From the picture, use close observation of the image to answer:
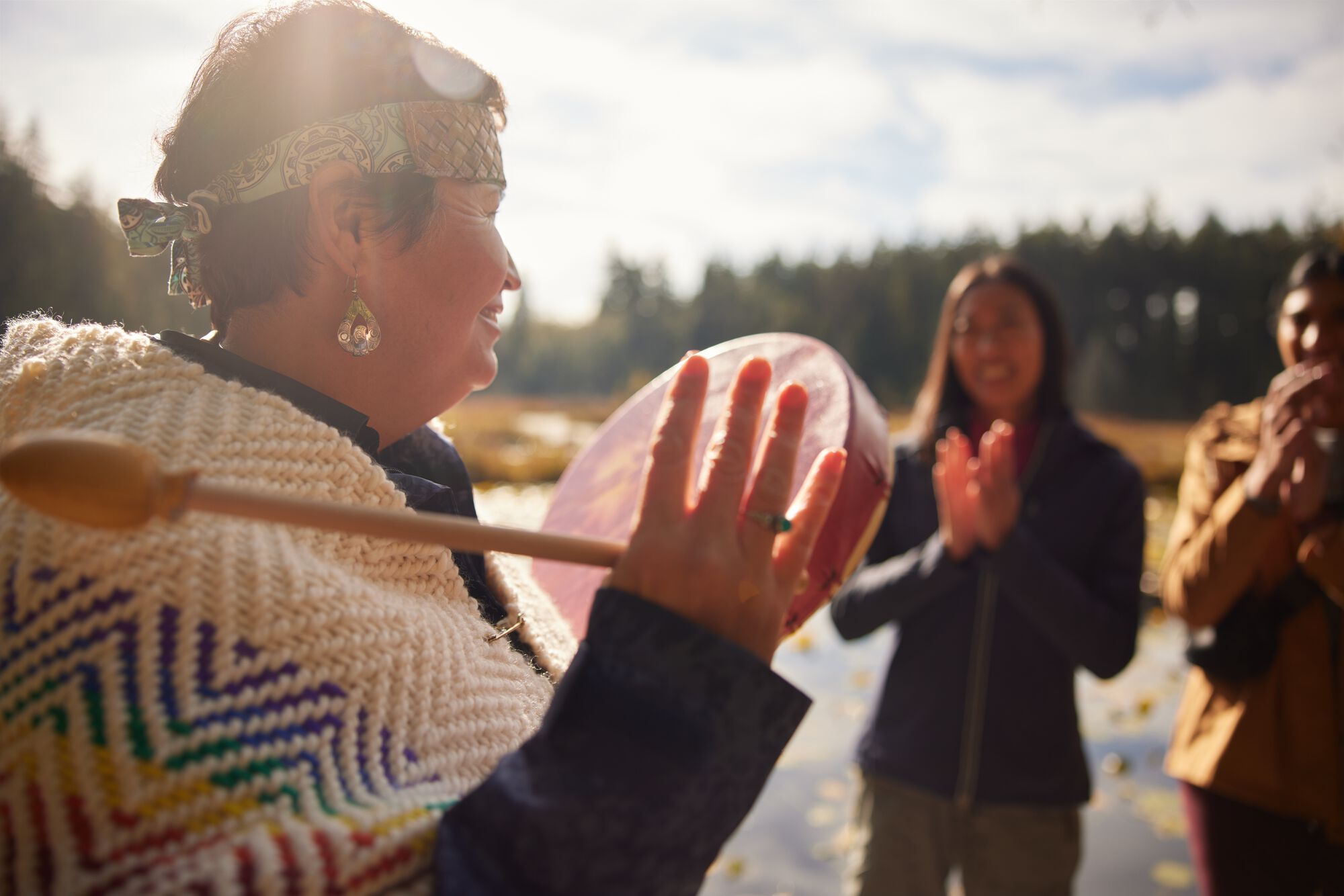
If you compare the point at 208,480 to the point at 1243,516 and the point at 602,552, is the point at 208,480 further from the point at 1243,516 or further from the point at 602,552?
the point at 1243,516

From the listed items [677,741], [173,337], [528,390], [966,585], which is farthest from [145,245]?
[528,390]

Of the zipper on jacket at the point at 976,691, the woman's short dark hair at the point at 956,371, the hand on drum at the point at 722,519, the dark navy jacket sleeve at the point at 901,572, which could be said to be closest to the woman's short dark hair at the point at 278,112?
the hand on drum at the point at 722,519

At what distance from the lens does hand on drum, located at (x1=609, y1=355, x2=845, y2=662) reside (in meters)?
0.87

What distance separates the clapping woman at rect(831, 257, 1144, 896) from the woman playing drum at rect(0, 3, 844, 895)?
1824 mm

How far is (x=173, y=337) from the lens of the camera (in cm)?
120

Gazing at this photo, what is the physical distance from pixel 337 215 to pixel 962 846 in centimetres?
273

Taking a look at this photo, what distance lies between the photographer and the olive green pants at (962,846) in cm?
262

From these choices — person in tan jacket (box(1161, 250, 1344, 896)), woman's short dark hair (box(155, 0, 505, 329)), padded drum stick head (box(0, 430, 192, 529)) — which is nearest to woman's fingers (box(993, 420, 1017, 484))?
person in tan jacket (box(1161, 250, 1344, 896))

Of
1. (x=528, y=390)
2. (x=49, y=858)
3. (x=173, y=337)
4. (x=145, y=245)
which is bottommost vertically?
(x=528, y=390)

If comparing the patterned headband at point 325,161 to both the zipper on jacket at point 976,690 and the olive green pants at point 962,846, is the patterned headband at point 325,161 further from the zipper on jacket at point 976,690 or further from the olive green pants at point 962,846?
the olive green pants at point 962,846

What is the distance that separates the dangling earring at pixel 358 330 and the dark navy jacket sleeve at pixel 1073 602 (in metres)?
2.11

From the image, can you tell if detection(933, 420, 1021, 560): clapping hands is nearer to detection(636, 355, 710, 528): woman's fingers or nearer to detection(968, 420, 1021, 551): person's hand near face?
detection(968, 420, 1021, 551): person's hand near face

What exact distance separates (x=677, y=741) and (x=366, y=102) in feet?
3.54

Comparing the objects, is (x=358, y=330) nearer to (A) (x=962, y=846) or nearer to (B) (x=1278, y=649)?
(A) (x=962, y=846)
